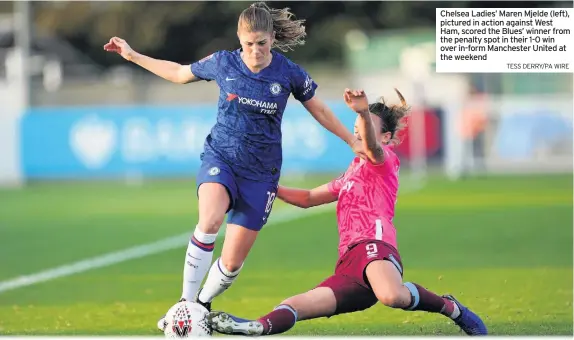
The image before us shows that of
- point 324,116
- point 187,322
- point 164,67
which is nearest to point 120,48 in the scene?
point 164,67

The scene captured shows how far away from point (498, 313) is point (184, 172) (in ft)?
65.5

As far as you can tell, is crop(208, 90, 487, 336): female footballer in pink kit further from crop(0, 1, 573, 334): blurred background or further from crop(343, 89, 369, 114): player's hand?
crop(0, 1, 573, 334): blurred background

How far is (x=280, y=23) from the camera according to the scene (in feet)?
26.1

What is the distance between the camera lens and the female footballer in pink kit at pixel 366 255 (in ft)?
23.3

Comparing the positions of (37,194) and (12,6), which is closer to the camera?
Answer: (37,194)

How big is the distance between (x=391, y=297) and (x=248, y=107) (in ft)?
5.15

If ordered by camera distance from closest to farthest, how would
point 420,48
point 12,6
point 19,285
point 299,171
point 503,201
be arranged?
point 19,285 < point 503,201 < point 299,171 < point 420,48 < point 12,6

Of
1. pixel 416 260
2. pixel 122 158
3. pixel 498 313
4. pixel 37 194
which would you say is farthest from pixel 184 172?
pixel 498 313

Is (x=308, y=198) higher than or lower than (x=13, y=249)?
higher

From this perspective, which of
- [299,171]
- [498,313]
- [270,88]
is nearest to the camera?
[270,88]

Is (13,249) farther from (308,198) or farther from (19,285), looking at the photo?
(308,198)

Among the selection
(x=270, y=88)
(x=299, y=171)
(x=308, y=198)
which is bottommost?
(x=299, y=171)

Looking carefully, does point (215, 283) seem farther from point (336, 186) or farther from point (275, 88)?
point (275, 88)

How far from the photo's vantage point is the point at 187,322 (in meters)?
7.21
